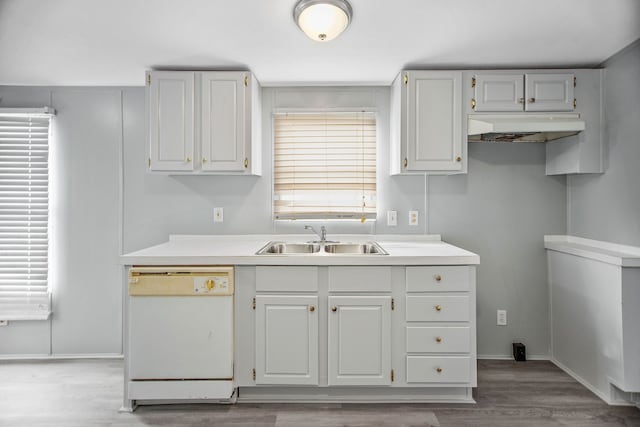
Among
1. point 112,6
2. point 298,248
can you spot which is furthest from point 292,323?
point 112,6

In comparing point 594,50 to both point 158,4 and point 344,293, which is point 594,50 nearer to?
point 344,293

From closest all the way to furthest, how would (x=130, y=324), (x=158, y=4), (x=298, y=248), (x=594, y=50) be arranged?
(x=158, y=4) → (x=130, y=324) → (x=594, y=50) → (x=298, y=248)

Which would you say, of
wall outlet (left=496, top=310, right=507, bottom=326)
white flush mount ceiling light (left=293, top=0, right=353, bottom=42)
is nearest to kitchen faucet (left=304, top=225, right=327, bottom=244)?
white flush mount ceiling light (left=293, top=0, right=353, bottom=42)

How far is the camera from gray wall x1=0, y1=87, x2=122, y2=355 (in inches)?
121

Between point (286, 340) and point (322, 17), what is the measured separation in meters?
1.82

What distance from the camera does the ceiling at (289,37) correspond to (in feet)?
6.42

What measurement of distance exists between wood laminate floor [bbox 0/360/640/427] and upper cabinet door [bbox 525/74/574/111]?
6.29ft

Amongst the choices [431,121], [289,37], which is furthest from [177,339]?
[431,121]

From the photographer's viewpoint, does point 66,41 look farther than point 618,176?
No

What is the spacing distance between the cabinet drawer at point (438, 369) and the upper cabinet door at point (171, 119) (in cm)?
200

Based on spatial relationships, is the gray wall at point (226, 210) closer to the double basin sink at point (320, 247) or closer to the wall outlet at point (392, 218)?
the wall outlet at point (392, 218)

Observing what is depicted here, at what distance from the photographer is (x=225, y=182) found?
3105 millimetres

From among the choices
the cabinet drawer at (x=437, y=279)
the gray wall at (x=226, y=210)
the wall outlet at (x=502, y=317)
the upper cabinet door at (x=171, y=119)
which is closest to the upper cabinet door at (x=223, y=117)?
the upper cabinet door at (x=171, y=119)

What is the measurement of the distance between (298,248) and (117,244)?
1495 millimetres
